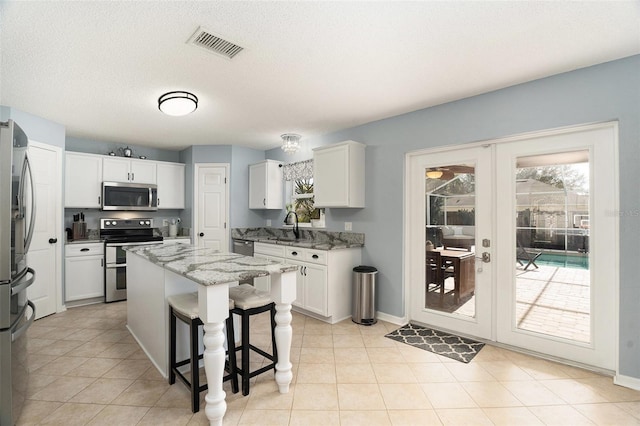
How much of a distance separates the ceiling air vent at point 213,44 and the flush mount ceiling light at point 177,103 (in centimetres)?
80

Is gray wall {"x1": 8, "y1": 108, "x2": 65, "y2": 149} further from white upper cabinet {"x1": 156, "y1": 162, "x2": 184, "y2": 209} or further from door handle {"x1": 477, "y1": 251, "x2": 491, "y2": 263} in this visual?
door handle {"x1": 477, "y1": 251, "x2": 491, "y2": 263}

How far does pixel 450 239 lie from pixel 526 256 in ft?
2.34

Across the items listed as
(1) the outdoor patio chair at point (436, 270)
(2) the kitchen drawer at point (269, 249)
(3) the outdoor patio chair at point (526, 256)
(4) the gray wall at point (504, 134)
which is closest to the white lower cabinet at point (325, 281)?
(2) the kitchen drawer at point (269, 249)

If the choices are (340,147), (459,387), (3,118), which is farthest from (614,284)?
(3,118)

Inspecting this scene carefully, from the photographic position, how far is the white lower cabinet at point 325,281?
359 centimetres

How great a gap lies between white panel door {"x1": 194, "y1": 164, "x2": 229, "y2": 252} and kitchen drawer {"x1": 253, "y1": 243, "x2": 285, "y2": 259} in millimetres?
905

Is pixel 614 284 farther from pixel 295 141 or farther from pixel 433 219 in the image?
pixel 295 141

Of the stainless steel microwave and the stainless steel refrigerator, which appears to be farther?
the stainless steel microwave

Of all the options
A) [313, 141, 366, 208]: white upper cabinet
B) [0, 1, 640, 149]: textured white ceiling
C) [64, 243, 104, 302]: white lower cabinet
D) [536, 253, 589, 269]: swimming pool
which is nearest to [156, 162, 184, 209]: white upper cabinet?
[64, 243, 104, 302]: white lower cabinet

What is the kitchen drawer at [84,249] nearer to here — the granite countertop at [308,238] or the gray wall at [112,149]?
the gray wall at [112,149]

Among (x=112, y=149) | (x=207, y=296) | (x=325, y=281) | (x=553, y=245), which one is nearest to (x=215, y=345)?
(x=207, y=296)

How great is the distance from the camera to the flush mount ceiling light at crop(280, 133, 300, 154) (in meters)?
4.22

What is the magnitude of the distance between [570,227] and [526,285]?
63 centimetres

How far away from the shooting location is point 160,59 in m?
2.34
